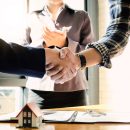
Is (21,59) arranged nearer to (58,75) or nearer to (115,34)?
(58,75)

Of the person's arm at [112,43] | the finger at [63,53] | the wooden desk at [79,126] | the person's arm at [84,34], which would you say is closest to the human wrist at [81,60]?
the person's arm at [112,43]

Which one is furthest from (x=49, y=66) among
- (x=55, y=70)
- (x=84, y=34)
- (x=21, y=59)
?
(x=84, y=34)

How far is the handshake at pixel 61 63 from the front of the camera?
139 cm

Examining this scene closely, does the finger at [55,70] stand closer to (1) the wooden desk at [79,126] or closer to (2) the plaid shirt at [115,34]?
(2) the plaid shirt at [115,34]

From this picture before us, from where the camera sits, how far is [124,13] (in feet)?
5.23

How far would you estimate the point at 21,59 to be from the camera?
4.00 ft

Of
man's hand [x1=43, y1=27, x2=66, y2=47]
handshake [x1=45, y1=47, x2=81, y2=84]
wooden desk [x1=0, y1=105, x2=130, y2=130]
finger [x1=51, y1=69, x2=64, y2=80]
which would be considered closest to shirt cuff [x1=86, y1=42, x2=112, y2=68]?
handshake [x1=45, y1=47, x2=81, y2=84]

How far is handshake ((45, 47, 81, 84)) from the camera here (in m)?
1.39

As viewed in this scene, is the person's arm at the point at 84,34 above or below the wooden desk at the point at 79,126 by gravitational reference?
above

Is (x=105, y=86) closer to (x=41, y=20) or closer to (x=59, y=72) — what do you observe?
(x=41, y=20)

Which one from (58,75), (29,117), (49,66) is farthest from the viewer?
(58,75)

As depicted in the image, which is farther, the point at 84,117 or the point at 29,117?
the point at 84,117

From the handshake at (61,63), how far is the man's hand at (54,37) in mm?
341

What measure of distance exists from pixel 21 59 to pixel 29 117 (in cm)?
27
